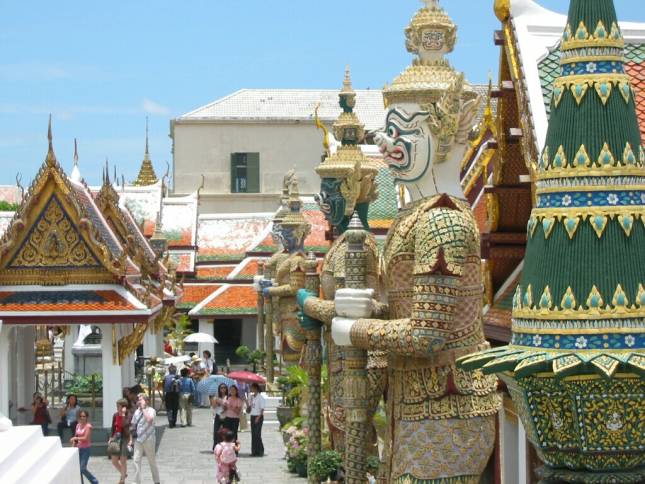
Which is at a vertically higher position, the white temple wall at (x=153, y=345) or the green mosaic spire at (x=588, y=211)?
the green mosaic spire at (x=588, y=211)

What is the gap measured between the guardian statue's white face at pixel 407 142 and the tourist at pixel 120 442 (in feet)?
33.5

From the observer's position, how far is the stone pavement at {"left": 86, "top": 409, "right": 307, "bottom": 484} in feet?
58.0

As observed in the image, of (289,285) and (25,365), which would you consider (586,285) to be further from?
(25,365)

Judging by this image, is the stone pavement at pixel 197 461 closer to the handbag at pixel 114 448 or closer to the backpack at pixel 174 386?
the handbag at pixel 114 448

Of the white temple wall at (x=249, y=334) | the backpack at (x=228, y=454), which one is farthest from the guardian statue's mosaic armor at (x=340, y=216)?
the white temple wall at (x=249, y=334)

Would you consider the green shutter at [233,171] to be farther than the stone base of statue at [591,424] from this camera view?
Yes

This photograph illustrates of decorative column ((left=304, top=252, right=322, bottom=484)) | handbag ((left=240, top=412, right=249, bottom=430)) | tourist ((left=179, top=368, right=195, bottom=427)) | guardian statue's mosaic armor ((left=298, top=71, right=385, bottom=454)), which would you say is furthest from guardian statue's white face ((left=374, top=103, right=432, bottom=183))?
tourist ((left=179, top=368, right=195, bottom=427))

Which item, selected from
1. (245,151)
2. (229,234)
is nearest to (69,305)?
(229,234)

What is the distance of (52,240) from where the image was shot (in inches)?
778

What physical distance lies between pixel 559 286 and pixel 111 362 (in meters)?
15.7

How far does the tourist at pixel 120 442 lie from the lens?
55.4ft

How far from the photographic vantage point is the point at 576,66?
5.49m

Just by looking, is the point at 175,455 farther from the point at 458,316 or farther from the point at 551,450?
the point at 551,450

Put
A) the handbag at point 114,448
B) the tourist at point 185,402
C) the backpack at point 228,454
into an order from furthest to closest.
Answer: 1. the tourist at point 185,402
2. the handbag at point 114,448
3. the backpack at point 228,454
